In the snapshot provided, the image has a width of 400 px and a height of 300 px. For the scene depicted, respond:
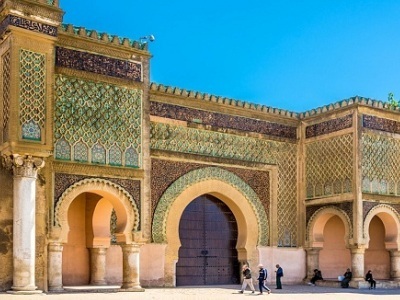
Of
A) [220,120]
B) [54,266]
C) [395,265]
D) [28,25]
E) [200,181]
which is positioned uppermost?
[28,25]

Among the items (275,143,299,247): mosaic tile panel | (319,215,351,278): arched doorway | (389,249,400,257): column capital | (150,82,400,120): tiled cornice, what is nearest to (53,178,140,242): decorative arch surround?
(150,82,400,120): tiled cornice

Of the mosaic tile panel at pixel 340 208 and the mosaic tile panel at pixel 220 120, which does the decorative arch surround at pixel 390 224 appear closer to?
the mosaic tile panel at pixel 340 208

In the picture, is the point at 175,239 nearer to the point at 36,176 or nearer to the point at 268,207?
the point at 268,207

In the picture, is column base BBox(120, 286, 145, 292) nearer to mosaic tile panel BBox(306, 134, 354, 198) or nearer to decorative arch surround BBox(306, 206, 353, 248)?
decorative arch surround BBox(306, 206, 353, 248)

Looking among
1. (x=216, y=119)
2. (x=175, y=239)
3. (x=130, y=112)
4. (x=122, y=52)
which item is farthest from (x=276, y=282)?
(x=122, y=52)

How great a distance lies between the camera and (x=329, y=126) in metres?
15.7

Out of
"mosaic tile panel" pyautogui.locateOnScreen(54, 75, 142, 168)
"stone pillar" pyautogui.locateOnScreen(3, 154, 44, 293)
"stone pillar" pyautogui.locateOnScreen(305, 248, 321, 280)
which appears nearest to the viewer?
"stone pillar" pyautogui.locateOnScreen(3, 154, 44, 293)

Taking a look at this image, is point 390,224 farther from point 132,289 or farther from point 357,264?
point 132,289

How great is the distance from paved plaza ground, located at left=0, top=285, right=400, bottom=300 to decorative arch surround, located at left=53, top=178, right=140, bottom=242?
116 cm

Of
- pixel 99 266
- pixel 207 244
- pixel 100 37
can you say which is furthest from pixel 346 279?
pixel 100 37

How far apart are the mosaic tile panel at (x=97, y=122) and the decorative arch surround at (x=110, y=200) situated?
1.43 ft

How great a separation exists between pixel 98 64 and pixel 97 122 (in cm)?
113

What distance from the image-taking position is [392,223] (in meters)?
15.8

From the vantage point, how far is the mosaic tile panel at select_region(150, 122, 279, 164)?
44.9ft
